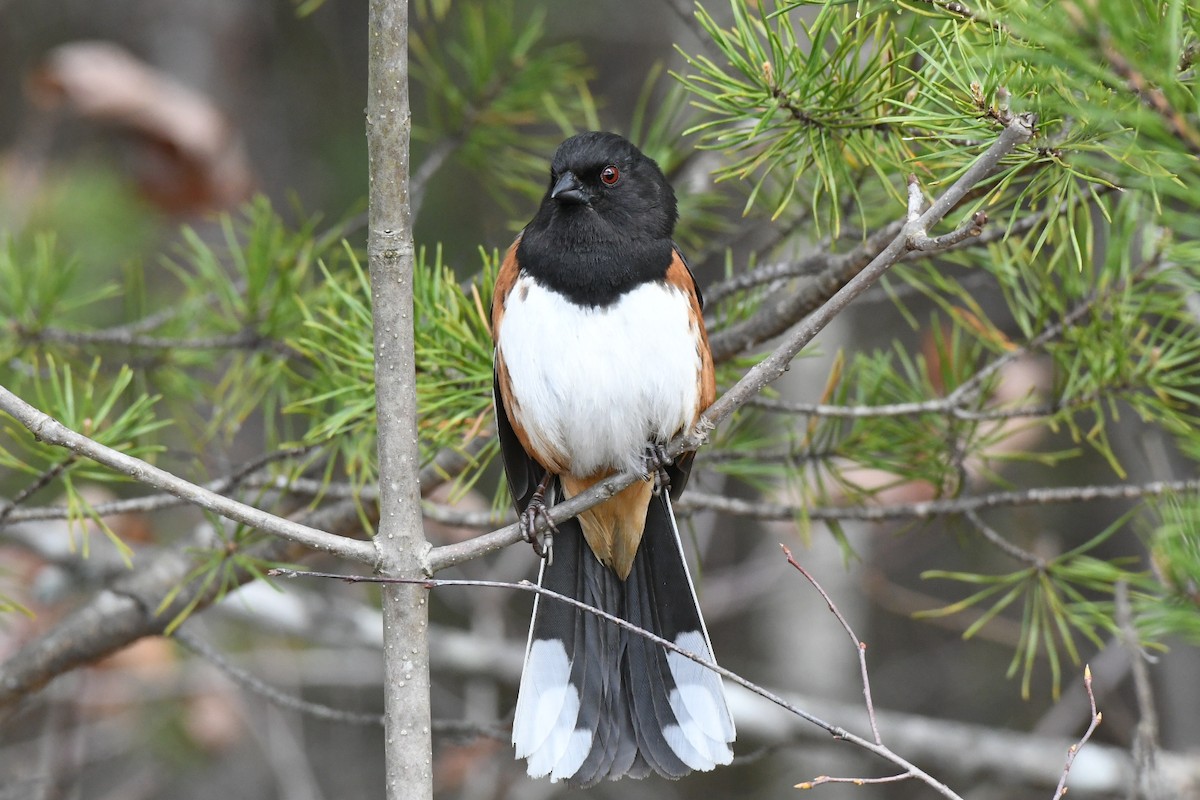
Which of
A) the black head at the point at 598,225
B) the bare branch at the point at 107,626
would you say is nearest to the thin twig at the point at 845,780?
the black head at the point at 598,225

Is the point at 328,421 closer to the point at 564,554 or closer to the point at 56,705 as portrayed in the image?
the point at 564,554

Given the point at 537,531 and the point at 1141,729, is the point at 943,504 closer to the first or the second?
the point at 1141,729

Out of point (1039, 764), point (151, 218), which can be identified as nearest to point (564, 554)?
point (1039, 764)

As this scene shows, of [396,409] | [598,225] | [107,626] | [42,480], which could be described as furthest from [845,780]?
[107,626]

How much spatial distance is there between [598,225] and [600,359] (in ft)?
0.84

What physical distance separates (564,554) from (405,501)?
73 cm

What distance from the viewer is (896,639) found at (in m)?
5.09

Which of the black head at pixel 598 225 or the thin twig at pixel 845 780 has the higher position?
the black head at pixel 598 225

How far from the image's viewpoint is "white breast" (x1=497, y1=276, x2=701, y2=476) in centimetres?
183

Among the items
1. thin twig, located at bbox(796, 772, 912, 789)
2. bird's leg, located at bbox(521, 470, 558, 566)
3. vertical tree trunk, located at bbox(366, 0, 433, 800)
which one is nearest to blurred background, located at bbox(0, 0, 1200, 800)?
A: bird's leg, located at bbox(521, 470, 558, 566)

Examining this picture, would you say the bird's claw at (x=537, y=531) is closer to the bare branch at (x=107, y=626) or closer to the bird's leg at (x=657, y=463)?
the bird's leg at (x=657, y=463)

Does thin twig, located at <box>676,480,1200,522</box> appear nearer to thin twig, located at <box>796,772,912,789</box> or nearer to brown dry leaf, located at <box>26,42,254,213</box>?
thin twig, located at <box>796,772,912,789</box>

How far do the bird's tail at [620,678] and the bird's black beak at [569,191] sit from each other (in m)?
0.55

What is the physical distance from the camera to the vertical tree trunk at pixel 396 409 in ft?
4.30
